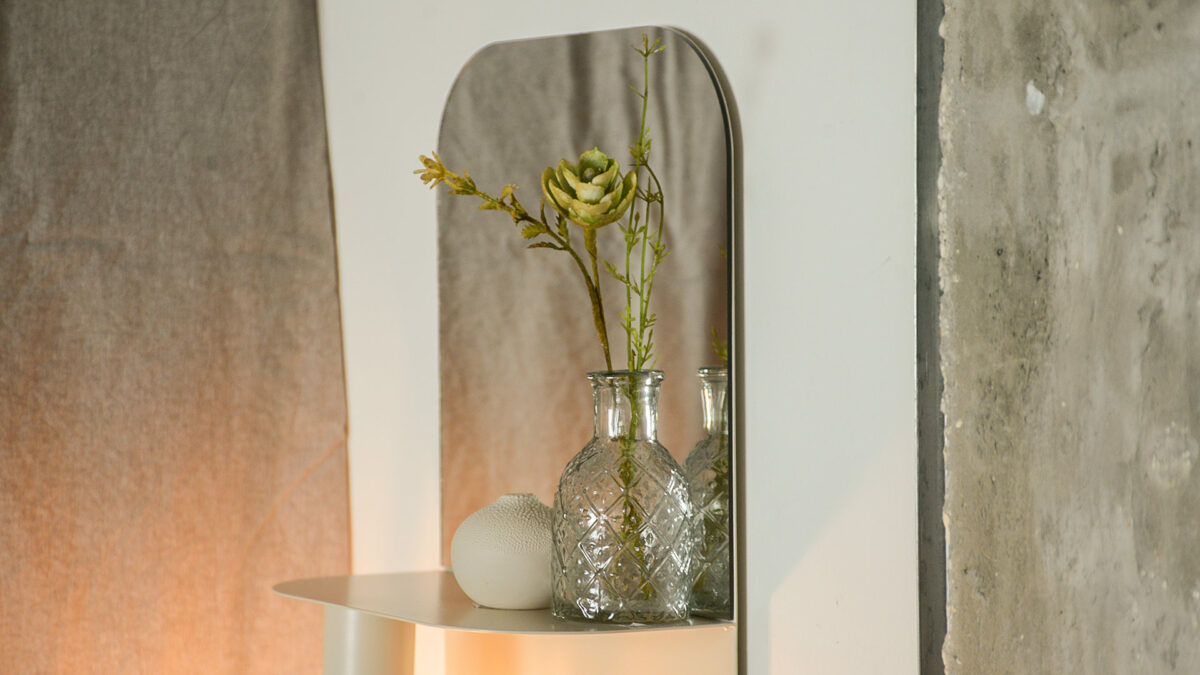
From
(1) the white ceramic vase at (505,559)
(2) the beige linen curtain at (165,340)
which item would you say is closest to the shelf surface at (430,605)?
(1) the white ceramic vase at (505,559)

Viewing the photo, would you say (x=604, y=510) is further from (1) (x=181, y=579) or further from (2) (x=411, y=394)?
(1) (x=181, y=579)

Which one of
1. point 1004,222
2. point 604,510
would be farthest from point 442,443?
point 1004,222

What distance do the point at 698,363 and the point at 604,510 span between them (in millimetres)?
172

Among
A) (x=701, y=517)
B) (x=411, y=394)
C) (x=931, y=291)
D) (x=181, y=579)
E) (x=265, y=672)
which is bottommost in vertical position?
(x=265, y=672)

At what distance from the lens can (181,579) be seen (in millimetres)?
1113

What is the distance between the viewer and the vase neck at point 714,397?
3.06ft

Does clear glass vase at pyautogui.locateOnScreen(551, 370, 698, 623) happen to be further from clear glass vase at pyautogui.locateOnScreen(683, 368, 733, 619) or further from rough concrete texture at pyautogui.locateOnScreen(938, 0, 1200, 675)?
rough concrete texture at pyautogui.locateOnScreen(938, 0, 1200, 675)

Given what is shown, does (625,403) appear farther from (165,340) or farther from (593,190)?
(165,340)

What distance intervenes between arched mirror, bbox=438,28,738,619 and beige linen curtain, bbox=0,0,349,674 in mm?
169

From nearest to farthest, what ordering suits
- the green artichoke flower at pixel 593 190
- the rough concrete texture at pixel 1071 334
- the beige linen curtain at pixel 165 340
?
1. the rough concrete texture at pixel 1071 334
2. the green artichoke flower at pixel 593 190
3. the beige linen curtain at pixel 165 340

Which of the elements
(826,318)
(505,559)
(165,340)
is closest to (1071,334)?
(826,318)

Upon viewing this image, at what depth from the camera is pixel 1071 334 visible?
0.85 m

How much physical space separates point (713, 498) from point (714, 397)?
0.32 feet

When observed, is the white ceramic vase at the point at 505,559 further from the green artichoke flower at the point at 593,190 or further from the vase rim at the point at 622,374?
the green artichoke flower at the point at 593,190
